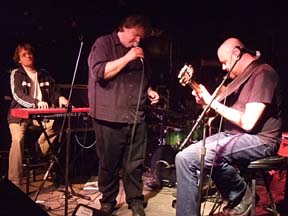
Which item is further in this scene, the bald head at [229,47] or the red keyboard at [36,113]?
the red keyboard at [36,113]

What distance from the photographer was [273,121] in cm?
325

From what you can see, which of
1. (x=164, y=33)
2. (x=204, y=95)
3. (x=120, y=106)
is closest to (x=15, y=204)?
(x=120, y=106)

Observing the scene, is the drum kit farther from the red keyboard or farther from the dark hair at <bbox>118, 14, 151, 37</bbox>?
the dark hair at <bbox>118, 14, 151, 37</bbox>

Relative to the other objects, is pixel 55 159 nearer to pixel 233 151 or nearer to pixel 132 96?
pixel 132 96

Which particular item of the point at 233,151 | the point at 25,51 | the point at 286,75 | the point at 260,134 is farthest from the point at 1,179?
the point at 286,75

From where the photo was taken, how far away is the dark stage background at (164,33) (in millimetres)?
6066

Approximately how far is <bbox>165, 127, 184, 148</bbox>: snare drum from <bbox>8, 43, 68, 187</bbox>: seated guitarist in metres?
1.57

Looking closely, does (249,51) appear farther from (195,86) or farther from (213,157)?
(213,157)

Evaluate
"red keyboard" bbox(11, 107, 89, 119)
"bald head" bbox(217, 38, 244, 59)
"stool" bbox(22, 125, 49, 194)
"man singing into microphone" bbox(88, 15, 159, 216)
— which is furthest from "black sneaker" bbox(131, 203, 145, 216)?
"bald head" bbox(217, 38, 244, 59)

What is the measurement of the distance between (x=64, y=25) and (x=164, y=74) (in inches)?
78.3

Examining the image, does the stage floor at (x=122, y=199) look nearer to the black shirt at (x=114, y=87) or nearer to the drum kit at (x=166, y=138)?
the drum kit at (x=166, y=138)

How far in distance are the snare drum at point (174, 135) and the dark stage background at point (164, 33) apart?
8.0 inches

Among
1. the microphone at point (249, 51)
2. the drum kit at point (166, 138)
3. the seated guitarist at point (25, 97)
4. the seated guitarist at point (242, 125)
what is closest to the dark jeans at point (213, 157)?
the seated guitarist at point (242, 125)

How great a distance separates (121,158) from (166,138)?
1805mm
